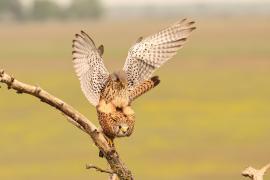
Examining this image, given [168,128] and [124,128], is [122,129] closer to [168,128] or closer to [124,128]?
A: [124,128]

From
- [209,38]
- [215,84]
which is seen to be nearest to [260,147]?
[215,84]

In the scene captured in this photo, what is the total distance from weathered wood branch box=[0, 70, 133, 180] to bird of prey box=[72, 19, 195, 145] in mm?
84

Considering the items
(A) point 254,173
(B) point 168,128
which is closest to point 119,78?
(A) point 254,173

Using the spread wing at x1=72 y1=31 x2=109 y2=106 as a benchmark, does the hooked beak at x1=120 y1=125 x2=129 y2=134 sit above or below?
below

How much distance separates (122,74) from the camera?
133 inches

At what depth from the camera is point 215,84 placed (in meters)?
41.4

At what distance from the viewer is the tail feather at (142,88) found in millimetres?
3411

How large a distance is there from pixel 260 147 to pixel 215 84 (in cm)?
1737

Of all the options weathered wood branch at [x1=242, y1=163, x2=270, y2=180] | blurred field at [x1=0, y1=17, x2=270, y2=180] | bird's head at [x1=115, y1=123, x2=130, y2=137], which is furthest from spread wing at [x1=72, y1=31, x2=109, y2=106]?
blurred field at [x1=0, y1=17, x2=270, y2=180]

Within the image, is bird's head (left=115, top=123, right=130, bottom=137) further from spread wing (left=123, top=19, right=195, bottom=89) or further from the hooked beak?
spread wing (left=123, top=19, right=195, bottom=89)

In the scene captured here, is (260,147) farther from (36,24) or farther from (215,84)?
(36,24)

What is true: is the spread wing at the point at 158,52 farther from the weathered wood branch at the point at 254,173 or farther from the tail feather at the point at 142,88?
the weathered wood branch at the point at 254,173

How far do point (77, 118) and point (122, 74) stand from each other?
347 mm

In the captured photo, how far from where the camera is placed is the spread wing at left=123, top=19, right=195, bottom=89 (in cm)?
360
